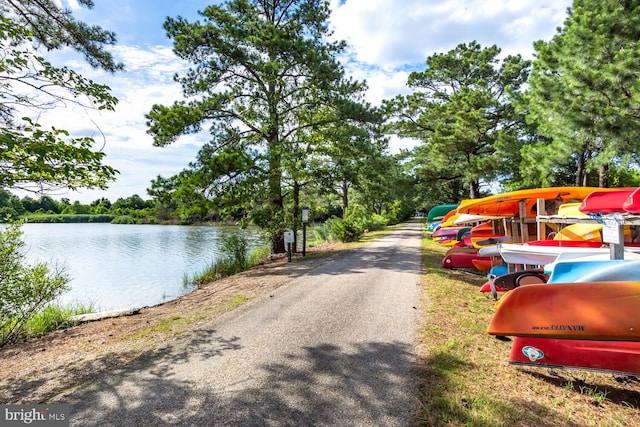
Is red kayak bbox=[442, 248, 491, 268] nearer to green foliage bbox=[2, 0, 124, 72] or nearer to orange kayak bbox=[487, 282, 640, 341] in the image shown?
orange kayak bbox=[487, 282, 640, 341]

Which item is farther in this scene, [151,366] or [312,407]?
[151,366]

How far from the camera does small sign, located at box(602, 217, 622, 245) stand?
3461mm

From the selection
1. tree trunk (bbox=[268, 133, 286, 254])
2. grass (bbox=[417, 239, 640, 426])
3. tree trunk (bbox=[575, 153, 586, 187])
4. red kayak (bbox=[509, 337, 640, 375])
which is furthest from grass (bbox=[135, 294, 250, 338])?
tree trunk (bbox=[575, 153, 586, 187])

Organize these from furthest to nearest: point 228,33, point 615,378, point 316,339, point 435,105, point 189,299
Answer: point 435,105 < point 228,33 < point 189,299 < point 316,339 < point 615,378

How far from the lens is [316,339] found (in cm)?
429

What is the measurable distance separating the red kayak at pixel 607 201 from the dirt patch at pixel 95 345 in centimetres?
623

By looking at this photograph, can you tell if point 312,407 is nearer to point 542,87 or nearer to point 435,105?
point 542,87

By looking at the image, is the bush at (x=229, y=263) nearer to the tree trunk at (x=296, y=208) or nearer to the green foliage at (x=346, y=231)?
the tree trunk at (x=296, y=208)

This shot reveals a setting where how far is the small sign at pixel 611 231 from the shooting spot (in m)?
3.46

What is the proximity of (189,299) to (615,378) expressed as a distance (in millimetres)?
7602

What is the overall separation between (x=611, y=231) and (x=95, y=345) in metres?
7.16

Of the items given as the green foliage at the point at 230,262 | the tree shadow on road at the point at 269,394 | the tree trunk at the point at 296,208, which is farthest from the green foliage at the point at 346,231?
the tree shadow on road at the point at 269,394

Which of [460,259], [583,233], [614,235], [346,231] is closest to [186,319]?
[614,235]

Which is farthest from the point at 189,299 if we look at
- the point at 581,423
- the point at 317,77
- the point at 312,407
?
the point at 317,77
